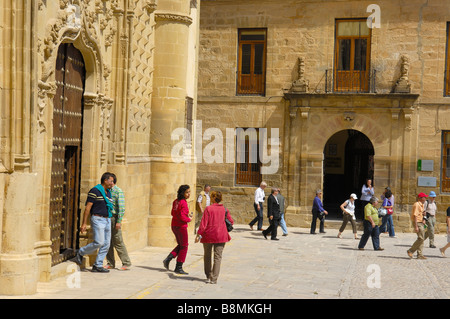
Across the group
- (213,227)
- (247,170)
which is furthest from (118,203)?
(247,170)

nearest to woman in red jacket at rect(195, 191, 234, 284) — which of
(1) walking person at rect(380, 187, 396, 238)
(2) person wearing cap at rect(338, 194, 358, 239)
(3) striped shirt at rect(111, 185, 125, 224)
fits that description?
(3) striped shirt at rect(111, 185, 125, 224)

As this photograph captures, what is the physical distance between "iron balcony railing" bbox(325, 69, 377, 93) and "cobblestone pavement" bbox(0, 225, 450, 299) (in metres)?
6.09

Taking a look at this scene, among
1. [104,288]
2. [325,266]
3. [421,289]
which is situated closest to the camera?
[104,288]

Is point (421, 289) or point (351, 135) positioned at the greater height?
point (351, 135)

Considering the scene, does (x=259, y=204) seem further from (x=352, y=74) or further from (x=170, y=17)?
(x=170, y=17)

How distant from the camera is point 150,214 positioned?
1536 centimetres

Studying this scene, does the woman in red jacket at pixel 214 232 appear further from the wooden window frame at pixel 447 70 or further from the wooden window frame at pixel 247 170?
the wooden window frame at pixel 447 70

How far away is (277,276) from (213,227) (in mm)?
2105

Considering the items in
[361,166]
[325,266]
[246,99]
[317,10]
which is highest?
[317,10]

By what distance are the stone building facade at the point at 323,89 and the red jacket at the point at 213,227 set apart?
11.2m

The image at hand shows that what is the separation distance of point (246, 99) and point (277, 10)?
121 inches

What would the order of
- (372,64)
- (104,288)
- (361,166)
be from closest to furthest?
(104,288) < (372,64) < (361,166)

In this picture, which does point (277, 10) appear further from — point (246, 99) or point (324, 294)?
point (324, 294)

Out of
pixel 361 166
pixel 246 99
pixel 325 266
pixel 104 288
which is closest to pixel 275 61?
pixel 246 99
